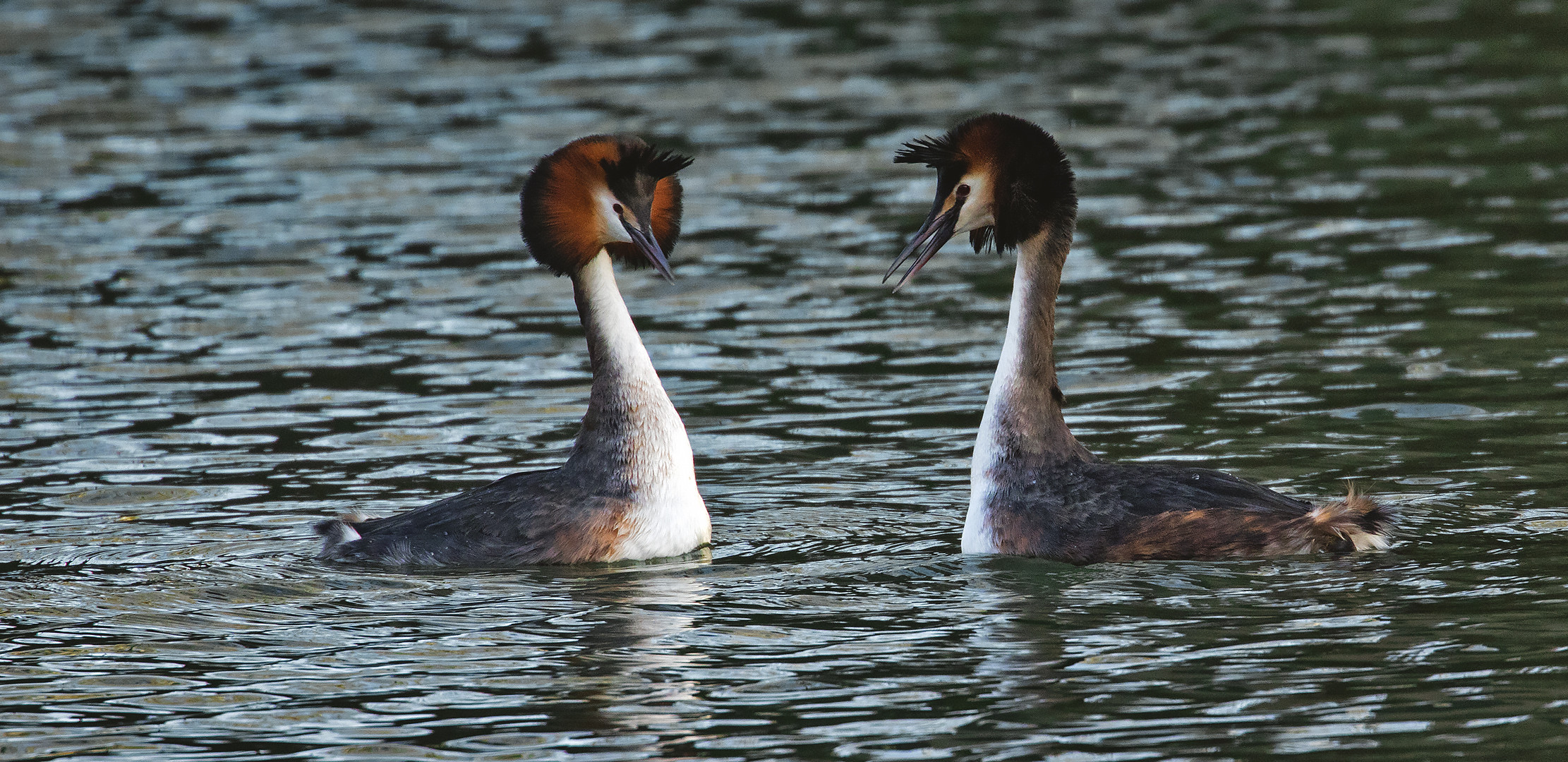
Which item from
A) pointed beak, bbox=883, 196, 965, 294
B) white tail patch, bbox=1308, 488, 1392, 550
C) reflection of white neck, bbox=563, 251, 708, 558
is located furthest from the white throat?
white tail patch, bbox=1308, 488, 1392, 550

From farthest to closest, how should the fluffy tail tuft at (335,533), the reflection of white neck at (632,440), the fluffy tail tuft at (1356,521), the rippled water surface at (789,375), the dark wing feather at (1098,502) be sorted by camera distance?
the reflection of white neck at (632,440), the fluffy tail tuft at (335,533), the dark wing feather at (1098,502), the fluffy tail tuft at (1356,521), the rippled water surface at (789,375)

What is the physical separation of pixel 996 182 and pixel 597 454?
6.93 feet

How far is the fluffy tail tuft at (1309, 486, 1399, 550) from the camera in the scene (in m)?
8.57

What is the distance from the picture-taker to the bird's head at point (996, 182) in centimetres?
927

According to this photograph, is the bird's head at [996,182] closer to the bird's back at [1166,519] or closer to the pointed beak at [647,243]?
the pointed beak at [647,243]

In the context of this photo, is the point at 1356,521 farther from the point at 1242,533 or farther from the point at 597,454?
the point at 597,454

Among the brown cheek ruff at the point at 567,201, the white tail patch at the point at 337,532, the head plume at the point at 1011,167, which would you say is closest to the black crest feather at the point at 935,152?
the head plume at the point at 1011,167

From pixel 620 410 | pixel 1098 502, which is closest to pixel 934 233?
pixel 1098 502

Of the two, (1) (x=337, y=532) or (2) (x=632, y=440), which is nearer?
(1) (x=337, y=532)

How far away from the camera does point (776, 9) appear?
88.1 feet

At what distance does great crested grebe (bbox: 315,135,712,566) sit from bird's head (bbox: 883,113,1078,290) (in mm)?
1154

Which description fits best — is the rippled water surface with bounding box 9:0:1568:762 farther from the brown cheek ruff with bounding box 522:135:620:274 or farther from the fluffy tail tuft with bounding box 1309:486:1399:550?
the brown cheek ruff with bounding box 522:135:620:274

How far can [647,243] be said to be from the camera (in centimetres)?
962

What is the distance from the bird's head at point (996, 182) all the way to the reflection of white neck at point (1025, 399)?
114mm
